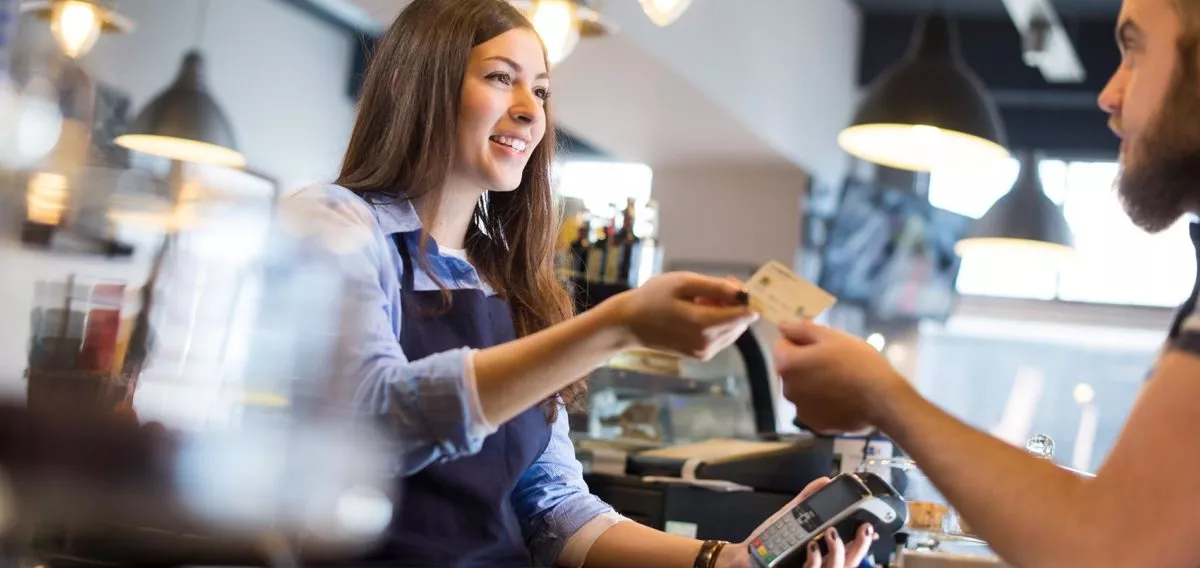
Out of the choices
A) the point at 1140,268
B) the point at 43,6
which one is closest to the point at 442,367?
the point at 43,6

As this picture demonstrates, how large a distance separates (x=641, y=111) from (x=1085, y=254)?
335cm

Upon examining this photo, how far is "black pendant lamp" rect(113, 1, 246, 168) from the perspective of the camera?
15.6 feet

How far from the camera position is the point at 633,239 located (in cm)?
322

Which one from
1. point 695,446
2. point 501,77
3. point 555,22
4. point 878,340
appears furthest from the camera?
point 878,340

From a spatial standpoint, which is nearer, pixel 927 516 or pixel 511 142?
pixel 511 142

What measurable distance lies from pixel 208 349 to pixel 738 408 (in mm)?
2134

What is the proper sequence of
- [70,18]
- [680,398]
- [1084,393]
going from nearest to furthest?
[70,18] < [680,398] < [1084,393]

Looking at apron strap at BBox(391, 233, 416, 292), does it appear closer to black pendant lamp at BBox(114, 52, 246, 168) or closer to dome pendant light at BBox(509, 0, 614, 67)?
dome pendant light at BBox(509, 0, 614, 67)

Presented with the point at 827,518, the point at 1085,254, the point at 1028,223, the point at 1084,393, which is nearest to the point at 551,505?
the point at 827,518

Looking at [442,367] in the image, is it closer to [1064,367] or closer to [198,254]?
[198,254]

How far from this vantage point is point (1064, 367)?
297 inches

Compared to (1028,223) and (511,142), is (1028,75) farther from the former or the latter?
(511,142)

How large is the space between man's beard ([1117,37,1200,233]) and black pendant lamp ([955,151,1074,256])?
457 cm

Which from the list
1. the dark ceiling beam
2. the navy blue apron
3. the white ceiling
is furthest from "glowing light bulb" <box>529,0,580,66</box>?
the dark ceiling beam
